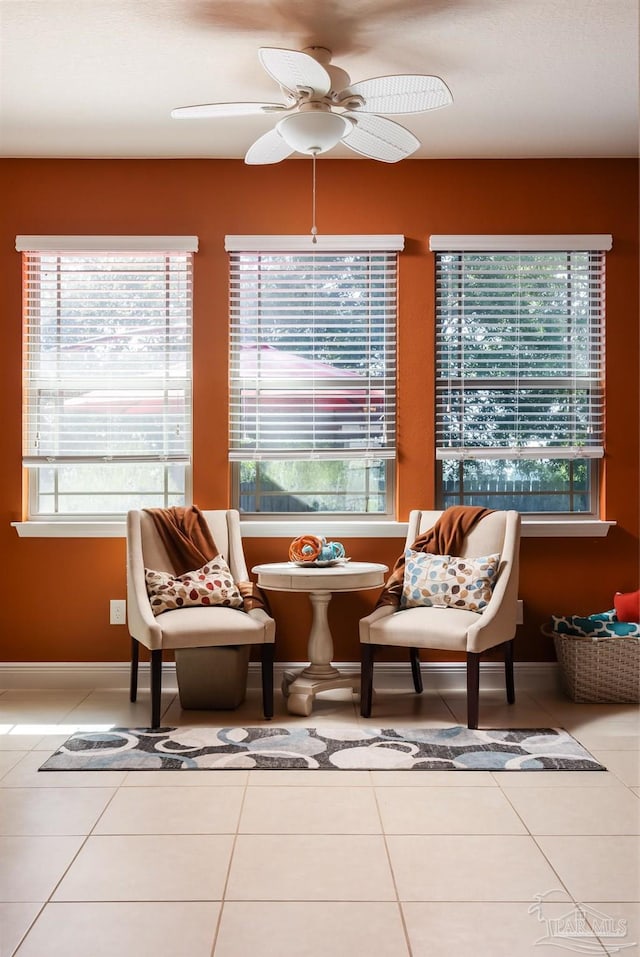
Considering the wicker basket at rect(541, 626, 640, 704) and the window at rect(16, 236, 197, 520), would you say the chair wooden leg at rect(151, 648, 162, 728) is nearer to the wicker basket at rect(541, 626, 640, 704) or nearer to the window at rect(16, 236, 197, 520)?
the window at rect(16, 236, 197, 520)

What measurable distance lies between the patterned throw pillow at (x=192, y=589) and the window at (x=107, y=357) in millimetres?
697

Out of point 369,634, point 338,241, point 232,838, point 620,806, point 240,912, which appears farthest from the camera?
point 338,241

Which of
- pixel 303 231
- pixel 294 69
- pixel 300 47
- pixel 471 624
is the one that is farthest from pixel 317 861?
pixel 303 231

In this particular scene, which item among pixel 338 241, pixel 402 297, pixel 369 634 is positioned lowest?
pixel 369 634

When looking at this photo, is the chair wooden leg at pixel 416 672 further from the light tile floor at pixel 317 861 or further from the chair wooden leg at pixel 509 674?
the light tile floor at pixel 317 861

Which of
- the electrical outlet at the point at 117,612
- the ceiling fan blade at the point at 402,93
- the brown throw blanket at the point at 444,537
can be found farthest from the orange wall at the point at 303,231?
the ceiling fan blade at the point at 402,93

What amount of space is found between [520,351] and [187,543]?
201 centimetres

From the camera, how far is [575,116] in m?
3.98

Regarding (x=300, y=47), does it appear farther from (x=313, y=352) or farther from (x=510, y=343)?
(x=510, y=343)

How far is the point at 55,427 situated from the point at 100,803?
226cm

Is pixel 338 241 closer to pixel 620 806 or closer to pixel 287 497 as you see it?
pixel 287 497

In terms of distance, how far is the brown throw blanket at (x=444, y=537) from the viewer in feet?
13.7

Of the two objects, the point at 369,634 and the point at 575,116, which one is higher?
the point at 575,116

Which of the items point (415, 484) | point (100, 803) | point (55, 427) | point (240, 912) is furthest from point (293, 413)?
point (240, 912)
